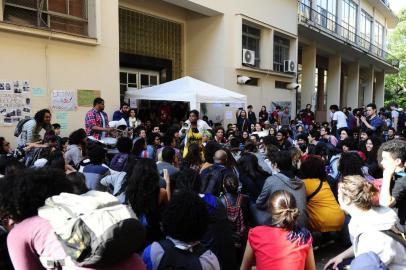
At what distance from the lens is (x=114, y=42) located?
9805 millimetres

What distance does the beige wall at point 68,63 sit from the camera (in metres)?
7.75

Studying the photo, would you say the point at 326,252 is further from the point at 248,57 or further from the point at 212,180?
the point at 248,57

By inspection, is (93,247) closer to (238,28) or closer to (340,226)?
(340,226)

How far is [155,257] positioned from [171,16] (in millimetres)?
12535

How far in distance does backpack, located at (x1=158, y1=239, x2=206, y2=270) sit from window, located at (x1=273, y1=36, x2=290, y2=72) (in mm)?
15596

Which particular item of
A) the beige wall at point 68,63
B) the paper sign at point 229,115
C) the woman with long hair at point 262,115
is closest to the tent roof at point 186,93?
the beige wall at point 68,63

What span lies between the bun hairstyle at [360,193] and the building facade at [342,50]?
55.0 ft

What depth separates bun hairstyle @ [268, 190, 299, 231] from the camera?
2.69 meters

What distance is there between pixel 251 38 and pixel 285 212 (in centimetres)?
1384

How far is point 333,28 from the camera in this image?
75.4 ft

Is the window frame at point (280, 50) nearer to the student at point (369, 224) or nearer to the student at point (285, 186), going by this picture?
the student at point (285, 186)

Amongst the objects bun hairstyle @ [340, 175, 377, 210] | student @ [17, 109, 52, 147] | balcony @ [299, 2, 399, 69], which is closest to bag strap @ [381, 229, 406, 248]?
bun hairstyle @ [340, 175, 377, 210]

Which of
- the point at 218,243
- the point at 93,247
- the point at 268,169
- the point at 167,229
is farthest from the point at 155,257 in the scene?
the point at 268,169

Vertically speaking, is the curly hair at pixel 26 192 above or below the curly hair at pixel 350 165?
above
